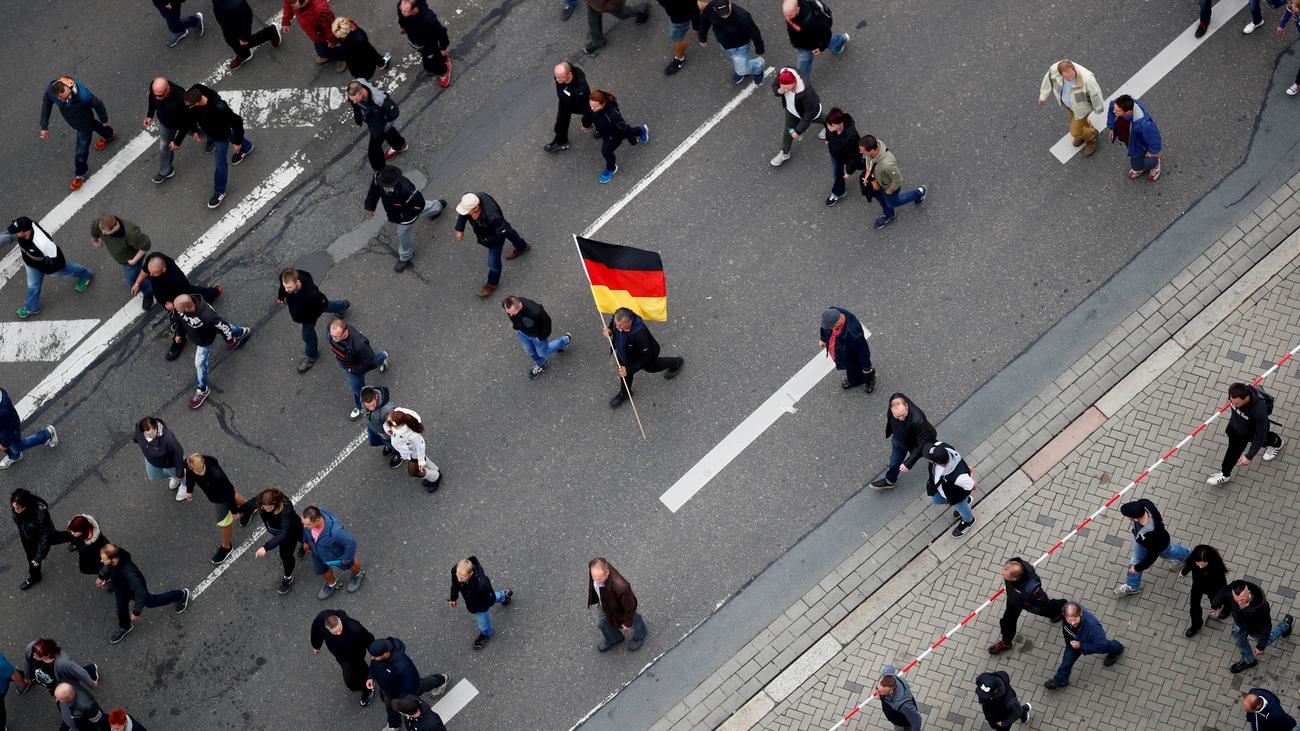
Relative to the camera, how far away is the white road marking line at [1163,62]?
59.6ft

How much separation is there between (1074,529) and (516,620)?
5.81m

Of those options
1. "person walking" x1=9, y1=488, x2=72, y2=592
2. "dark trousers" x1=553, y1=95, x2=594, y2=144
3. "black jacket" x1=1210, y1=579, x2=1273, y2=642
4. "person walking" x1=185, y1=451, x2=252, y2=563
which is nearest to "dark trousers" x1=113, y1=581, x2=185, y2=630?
"person walking" x1=185, y1=451, x2=252, y2=563

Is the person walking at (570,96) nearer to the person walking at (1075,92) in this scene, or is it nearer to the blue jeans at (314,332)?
the blue jeans at (314,332)

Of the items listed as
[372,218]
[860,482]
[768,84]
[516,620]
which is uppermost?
[768,84]

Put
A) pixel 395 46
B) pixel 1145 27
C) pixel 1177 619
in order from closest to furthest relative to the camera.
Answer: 1. pixel 1177 619
2. pixel 1145 27
3. pixel 395 46

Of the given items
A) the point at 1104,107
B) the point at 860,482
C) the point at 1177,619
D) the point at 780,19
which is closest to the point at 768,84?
the point at 780,19

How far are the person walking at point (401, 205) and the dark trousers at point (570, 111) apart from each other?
1.68 meters

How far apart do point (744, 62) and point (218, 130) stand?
6.32 meters

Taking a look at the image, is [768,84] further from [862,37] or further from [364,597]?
[364,597]

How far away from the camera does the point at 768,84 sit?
757 inches

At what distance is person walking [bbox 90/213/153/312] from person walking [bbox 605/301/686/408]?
18.9 ft

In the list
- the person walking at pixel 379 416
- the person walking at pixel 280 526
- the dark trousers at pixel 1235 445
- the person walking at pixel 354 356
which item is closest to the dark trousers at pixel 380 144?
the person walking at pixel 354 356

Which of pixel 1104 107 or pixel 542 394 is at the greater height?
pixel 1104 107

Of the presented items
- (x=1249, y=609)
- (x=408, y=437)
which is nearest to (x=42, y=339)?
(x=408, y=437)
